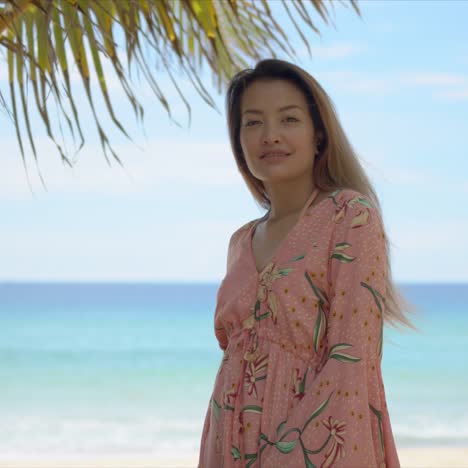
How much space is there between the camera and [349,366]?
1.81m

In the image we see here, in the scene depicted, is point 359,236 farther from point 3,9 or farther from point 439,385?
point 439,385

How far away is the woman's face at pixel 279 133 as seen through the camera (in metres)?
2.04

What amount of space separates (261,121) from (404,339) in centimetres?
2046

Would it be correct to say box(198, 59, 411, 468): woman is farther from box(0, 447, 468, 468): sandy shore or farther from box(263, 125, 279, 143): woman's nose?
box(0, 447, 468, 468): sandy shore

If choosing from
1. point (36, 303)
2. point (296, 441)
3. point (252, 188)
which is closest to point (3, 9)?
point (252, 188)

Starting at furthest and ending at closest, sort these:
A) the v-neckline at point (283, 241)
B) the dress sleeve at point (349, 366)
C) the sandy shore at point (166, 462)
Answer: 1. the sandy shore at point (166, 462)
2. the v-neckline at point (283, 241)
3. the dress sleeve at point (349, 366)

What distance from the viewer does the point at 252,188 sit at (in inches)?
90.8

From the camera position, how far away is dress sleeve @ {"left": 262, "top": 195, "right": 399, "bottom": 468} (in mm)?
1802

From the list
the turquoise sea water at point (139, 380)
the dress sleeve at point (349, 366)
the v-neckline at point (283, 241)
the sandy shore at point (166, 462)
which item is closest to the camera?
the dress sleeve at point (349, 366)

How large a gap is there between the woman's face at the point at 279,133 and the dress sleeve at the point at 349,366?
207 millimetres

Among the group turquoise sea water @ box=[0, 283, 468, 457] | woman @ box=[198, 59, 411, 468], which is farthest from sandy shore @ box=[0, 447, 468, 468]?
woman @ box=[198, 59, 411, 468]

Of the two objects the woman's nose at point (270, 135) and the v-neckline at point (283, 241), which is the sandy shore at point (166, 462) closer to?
the v-neckline at point (283, 241)

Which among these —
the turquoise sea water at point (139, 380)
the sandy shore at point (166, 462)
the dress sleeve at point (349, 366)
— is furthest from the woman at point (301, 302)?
the sandy shore at point (166, 462)

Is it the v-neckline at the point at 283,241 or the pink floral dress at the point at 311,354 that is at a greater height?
the v-neckline at the point at 283,241
